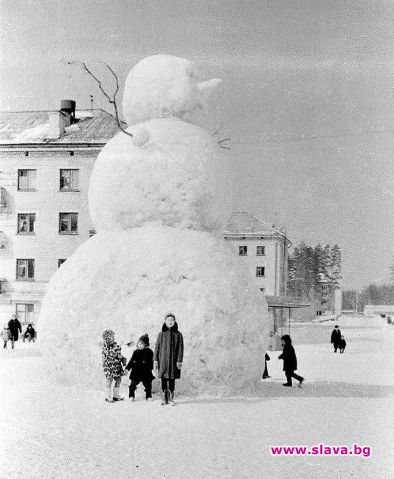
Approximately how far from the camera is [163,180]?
11367mm

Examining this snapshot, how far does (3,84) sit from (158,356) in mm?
4546

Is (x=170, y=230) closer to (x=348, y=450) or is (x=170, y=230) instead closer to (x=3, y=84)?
(x=3, y=84)

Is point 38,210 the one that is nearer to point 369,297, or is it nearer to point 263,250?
point 263,250

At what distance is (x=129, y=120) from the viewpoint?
41.0 ft

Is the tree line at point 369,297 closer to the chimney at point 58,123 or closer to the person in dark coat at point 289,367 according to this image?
the chimney at point 58,123

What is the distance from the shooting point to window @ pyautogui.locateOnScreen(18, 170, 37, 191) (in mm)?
33125

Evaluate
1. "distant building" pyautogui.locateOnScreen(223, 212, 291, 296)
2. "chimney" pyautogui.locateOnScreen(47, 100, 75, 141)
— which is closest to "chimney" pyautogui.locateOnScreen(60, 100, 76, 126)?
"chimney" pyautogui.locateOnScreen(47, 100, 75, 141)

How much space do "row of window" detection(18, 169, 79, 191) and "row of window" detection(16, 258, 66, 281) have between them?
359 cm

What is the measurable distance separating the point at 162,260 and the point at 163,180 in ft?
4.65

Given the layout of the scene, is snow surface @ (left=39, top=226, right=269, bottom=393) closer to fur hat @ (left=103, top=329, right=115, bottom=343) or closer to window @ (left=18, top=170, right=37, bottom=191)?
fur hat @ (left=103, top=329, right=115, bottom=343)

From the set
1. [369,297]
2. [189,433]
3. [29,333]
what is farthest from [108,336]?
[369,297]

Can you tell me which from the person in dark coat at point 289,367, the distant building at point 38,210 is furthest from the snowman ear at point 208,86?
the distant building at point 38,210

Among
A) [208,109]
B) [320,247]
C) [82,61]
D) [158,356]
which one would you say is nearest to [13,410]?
[158,356]

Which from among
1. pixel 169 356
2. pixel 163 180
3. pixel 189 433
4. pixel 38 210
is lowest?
pixel 189 433
